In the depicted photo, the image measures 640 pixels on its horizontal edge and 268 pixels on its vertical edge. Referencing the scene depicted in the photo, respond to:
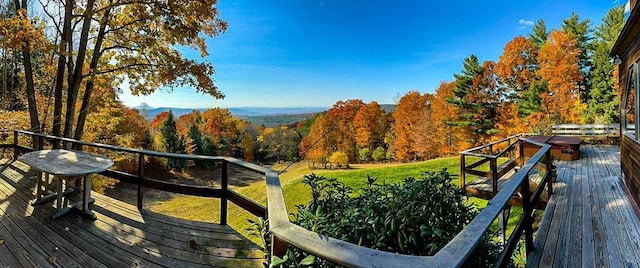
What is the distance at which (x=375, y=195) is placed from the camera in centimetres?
207

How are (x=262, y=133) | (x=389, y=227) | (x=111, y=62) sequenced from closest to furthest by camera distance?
(x=389, y=227), (x=111, y=62), (x=262, y=133)

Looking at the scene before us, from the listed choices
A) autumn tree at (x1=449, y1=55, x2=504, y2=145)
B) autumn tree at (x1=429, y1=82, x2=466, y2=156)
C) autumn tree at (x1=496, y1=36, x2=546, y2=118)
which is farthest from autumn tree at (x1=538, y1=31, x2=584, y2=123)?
autumn tree at (x1=429, y1=82, x2=466, y2=156)

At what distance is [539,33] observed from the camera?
871 inches

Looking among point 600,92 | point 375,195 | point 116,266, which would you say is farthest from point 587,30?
point 116,266

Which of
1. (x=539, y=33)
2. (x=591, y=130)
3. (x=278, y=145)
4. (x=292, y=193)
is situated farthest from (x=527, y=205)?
(x=278, y=145)

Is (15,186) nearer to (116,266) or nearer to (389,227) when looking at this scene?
(116,266)

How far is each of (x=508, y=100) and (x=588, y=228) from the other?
22082 millimetres

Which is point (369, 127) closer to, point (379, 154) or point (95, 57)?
point (379, 154)

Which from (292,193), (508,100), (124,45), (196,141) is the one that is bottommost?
(292,193)

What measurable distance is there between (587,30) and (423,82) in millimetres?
16550

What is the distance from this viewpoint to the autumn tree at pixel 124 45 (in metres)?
6.92

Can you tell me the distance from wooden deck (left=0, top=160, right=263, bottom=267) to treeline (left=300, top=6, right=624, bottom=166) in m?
9.51

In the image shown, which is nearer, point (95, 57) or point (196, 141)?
point (95, 57)

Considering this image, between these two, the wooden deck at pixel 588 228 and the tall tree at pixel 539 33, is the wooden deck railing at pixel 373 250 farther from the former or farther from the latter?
the tall tree at pixel 539 33
